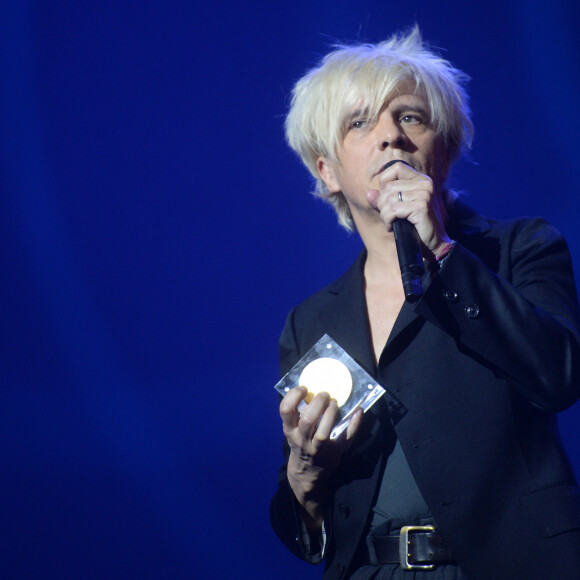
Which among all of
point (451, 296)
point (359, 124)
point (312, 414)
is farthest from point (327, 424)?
point (359, 124)

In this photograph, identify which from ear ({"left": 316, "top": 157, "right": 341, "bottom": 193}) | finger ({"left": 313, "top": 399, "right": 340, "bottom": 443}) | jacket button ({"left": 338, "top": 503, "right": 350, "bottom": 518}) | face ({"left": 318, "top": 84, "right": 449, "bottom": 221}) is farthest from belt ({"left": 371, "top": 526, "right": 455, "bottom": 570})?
ear ({"left": 316, "top": 157, "right": 341, "bottom": 193})

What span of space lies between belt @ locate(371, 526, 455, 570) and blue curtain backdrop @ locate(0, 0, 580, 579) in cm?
87

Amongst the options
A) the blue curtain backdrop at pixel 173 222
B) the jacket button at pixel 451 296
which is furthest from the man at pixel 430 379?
the blue curtain backdrop at pixel 173 222

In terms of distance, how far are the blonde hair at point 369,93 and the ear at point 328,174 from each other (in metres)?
0.02

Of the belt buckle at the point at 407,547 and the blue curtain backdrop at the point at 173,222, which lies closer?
the belt buckle at the point at 407,547

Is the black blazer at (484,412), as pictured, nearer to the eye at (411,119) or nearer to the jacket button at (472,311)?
the jacket button at (472,311)

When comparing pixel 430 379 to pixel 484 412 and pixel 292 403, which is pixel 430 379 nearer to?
pixel 484 412

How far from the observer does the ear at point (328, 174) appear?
1626 mm

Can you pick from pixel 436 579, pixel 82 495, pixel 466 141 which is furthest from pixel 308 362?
pixel 82 495

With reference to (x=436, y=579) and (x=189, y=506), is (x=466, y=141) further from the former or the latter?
(x=189, y=506)

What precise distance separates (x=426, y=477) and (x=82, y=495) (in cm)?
115

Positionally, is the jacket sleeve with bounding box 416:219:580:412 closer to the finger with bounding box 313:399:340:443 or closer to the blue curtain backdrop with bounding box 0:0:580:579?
the finger with bounding box 313:399:340:443

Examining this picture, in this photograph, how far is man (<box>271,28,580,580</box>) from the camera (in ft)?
3.10

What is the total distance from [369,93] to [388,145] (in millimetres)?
179
